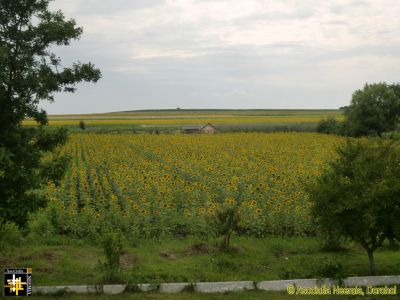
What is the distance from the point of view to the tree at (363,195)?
10.2 metres

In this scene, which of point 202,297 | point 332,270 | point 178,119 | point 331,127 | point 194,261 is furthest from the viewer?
point 178,119

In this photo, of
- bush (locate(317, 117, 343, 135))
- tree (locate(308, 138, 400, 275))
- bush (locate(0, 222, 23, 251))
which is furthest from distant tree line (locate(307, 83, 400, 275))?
bush (locate(317, 117, 343, 135))

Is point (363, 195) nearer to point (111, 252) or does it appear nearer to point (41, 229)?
point (111, 252)

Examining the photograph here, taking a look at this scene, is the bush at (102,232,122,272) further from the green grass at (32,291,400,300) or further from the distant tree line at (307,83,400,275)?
the distant tree line at (307,83,400,275)

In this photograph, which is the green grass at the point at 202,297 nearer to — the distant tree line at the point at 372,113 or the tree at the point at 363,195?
the tree at the point at 363,195

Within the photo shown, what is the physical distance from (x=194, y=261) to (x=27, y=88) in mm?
5245

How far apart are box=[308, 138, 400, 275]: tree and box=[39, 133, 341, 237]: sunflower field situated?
90.8 inches

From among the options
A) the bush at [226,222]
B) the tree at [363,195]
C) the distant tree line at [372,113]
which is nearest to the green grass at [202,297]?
the tree at [363,195]

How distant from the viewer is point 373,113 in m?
52.1

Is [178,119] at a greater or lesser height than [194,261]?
greater

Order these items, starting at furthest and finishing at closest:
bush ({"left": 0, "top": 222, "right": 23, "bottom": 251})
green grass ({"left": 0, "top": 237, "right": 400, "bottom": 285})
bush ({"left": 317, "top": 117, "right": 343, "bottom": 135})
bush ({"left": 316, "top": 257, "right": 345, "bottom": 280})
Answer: bush ({"left": 317, "top": 117, "right": 343, "bottom": 135}) < bush ({"left": 0, "top": 222, "right": 23, "bottom": 251}) < green grass ({"left": 0, "top": 237, "right": 400, "bottom": 285}) < bush ({"left": 316, "top": 257, "right": 345, "bottom": 280})

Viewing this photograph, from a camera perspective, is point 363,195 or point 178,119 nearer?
point 363,195

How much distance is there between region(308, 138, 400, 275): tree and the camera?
10.2 metres

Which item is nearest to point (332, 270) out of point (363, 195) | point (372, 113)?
point (363, 195)
